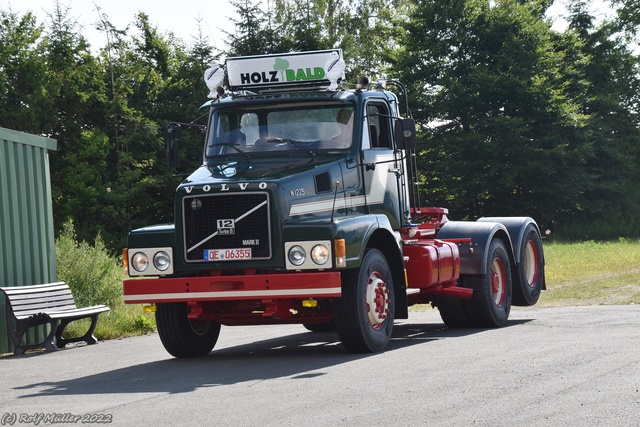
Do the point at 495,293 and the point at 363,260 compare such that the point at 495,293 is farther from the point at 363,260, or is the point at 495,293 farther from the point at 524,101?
the point at 524,101

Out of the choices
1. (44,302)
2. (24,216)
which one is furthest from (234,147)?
(24,216)

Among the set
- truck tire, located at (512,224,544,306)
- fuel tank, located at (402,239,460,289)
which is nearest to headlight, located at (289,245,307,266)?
fuel tank, located at (402,239,460,289)

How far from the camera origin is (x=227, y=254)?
38.3 ft

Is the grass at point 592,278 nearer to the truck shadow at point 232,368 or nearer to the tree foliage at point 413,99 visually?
the truck shadow at point 232,368

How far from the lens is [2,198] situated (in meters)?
14.9

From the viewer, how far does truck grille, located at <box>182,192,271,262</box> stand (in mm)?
11586

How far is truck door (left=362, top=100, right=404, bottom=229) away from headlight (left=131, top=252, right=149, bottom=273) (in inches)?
106

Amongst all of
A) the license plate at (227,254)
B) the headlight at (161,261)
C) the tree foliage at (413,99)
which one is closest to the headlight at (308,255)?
the license plate at (227,254)

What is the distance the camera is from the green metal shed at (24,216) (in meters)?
14.9

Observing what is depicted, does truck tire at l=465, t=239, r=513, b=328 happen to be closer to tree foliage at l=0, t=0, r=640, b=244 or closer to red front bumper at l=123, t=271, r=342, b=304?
red front bumper at l=123, t=271, r=342, b=304

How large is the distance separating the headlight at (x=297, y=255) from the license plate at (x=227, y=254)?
482 mm

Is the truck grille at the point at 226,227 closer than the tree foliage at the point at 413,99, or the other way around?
the truck grille at the point at 226,227

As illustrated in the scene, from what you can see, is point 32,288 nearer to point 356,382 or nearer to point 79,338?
point 79,338

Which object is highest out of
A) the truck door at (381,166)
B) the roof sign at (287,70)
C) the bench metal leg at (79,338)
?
the roof sign at (287,70)
